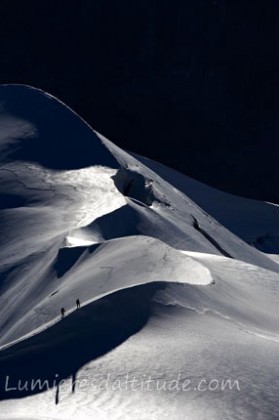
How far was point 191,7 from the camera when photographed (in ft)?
61.9

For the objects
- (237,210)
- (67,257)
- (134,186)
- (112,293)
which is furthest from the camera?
(237,210)

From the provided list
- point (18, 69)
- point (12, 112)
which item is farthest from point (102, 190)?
point (18, 69)

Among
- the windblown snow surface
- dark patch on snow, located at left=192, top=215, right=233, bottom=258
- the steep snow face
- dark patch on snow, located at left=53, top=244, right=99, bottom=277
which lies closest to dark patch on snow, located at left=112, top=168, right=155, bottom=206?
the windblown snow surface

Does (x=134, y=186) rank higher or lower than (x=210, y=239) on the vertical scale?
higher

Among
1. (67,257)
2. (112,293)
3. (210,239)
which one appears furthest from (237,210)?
(112,293)

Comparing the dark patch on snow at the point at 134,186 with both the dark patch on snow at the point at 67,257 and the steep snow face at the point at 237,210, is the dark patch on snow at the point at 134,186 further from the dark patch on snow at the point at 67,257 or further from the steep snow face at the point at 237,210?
the steep snow face at the point at 237,210

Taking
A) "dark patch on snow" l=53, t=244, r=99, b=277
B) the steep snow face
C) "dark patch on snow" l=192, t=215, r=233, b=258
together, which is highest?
"dark patch on snow" l=53, t=244, r=99, b=277

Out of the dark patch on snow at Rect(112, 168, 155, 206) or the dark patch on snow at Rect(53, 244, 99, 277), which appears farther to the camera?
the dark patch on snow at Rect(112, 168, 155, 206)

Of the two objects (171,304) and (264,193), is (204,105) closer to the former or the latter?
(264,193)

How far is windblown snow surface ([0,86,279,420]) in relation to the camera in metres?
4.39

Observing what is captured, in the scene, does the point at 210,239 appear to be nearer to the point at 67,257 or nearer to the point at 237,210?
the point at 67,257

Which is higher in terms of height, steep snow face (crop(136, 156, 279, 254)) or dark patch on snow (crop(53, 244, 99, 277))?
dark patch on snow (crop(53, 244, 99, 277))

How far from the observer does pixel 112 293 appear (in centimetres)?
564

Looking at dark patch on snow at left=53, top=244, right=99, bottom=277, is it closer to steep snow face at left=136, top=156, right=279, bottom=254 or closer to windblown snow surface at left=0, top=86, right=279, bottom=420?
windblown snow surface at left=0, top=86, right=279, bottom=420
